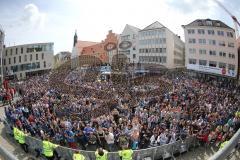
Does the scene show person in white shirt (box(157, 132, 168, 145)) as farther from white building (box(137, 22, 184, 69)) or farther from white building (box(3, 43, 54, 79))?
white building (box(137, 22, 184, 69))

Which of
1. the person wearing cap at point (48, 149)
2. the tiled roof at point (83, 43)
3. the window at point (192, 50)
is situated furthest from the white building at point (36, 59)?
the person wearing cap at point (48, 149)

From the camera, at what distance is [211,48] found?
61656 millimetres

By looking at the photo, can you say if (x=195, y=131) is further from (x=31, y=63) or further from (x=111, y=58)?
(x=111, y=58)

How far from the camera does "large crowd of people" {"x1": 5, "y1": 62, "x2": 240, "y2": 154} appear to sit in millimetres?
17781

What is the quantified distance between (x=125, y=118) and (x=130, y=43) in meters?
71.4

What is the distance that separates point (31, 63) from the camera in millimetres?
78562

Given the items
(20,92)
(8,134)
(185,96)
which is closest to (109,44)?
(20,92)

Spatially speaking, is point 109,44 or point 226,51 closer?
point 226,51

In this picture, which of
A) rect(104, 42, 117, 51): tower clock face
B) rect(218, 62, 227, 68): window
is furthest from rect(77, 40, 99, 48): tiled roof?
rect(218, 62, 227, 68): window

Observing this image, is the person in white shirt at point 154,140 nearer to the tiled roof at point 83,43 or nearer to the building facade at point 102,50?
the building facade at point 102,50

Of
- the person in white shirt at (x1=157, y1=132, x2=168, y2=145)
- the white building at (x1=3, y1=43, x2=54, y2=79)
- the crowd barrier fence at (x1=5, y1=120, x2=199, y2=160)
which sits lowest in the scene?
the crowd barrier fence at (x1=5, y1=120, x2=199, y2=160)

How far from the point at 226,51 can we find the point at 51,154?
161ft

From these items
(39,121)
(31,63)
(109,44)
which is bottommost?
(39,121)

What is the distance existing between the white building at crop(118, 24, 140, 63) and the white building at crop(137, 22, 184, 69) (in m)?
3.01
